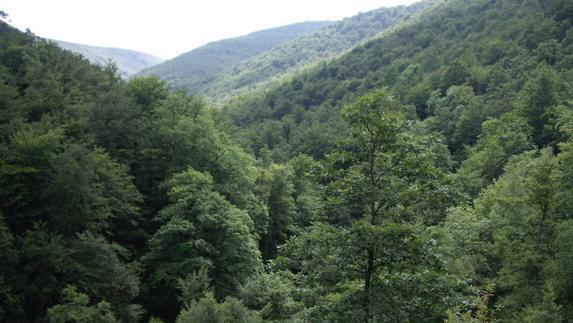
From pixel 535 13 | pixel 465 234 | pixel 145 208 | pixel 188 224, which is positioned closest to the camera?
pixel 465 234

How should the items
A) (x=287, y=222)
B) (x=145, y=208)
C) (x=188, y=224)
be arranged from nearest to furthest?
(x=188, y=224) < (x=145, y=208) < (x=287, y=222)

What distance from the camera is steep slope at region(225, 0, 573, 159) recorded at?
74.8m

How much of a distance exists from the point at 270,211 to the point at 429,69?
253ft

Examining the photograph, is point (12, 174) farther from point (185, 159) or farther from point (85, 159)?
point (185, 159)

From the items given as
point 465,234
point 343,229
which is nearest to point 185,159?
point 465,234

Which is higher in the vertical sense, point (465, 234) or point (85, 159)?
point (85, 159)

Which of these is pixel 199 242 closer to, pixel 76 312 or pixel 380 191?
pixel 76 312

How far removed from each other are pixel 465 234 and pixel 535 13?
92.3 metres

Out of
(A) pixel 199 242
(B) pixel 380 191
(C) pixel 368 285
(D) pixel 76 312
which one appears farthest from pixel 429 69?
(C) pixel 368 285

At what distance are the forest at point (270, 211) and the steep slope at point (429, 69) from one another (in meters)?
1.78

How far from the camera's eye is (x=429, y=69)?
109 meters

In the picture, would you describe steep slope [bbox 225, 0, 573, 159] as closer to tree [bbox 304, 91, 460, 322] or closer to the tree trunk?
tree [bbox 304, 91, 460, 322]

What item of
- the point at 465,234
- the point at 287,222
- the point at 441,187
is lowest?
the point at 287,222

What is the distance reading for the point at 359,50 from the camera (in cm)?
15375
